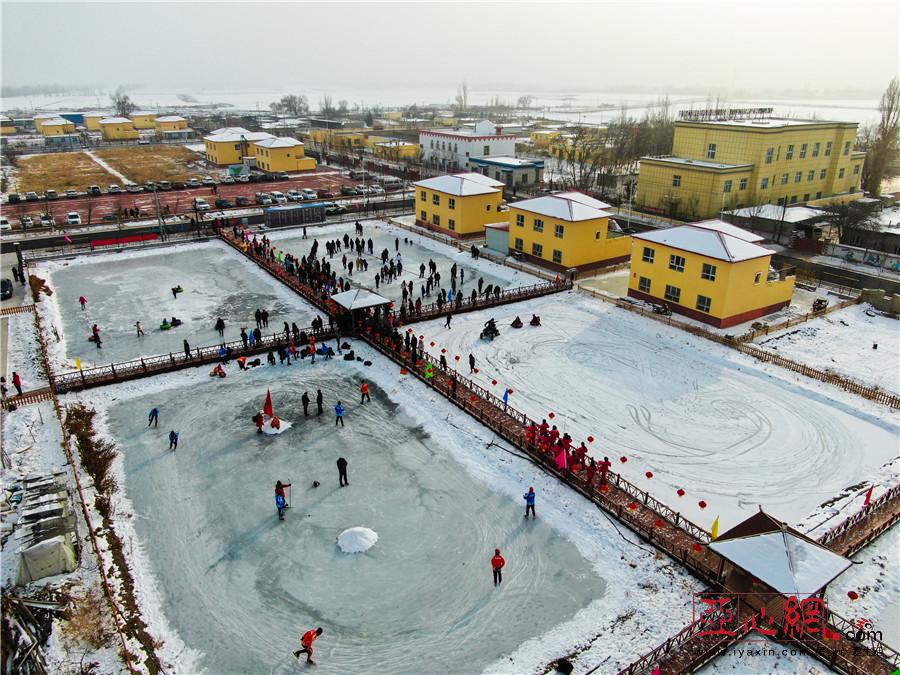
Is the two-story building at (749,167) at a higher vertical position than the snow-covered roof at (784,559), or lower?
higher

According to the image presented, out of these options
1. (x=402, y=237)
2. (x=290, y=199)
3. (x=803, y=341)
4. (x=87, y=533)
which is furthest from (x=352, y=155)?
(x=87, y=533)

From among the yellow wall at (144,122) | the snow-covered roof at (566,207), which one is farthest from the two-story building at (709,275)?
the yellow wall at (144,122)

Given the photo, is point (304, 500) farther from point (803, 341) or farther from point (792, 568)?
point (803, 341)

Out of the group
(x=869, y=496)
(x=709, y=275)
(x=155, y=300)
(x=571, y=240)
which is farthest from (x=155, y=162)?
(x=869, y=496)

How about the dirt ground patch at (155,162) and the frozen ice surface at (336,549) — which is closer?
the frozen ice surface at (336,549)

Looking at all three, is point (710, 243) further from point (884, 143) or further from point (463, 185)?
point (884, 143)

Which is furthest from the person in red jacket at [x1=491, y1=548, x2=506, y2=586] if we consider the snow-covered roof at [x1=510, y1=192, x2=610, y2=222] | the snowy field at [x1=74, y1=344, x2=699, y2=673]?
the snow-covered roof at [x1=510, y1=192, x2=610, y2=222]

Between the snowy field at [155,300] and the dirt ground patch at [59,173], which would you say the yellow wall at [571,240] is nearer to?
the snowy field at [155,300]
